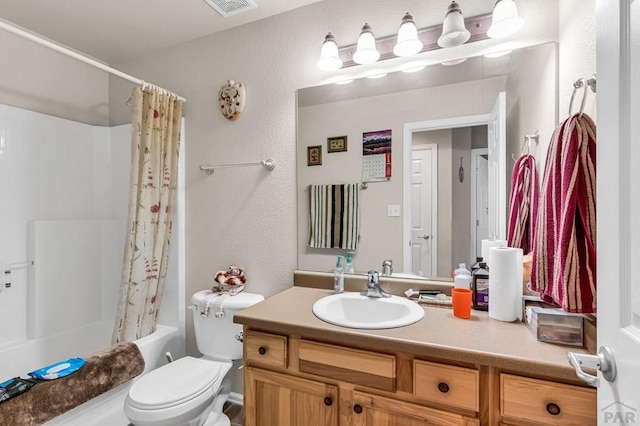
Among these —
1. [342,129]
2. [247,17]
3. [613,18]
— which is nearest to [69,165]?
[247,17]

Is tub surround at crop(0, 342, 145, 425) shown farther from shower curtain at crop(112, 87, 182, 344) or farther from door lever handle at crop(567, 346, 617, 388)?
door lever handle at crop(567, 346, 617, 388)

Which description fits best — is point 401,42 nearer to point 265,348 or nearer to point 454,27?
point 454,27

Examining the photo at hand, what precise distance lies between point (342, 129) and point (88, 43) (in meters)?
1.93

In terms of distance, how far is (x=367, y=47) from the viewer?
1612 millimetres

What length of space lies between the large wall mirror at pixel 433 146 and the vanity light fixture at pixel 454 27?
0.40 feet

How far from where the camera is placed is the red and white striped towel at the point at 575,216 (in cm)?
94

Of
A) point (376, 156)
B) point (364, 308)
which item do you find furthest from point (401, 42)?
point (364, 308)

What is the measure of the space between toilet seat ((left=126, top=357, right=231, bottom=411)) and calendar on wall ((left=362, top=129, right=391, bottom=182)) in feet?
4.18

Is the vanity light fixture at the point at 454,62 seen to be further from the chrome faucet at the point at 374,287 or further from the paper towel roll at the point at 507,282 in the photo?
the chrome faucet at the point at 374,287

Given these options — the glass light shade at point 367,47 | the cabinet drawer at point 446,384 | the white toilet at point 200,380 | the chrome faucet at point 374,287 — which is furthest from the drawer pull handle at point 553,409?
the glass light shade at point 367,47

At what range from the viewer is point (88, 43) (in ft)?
7.39

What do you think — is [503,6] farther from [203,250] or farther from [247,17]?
[203,250]

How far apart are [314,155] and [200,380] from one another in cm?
129

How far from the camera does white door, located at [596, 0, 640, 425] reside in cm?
56
